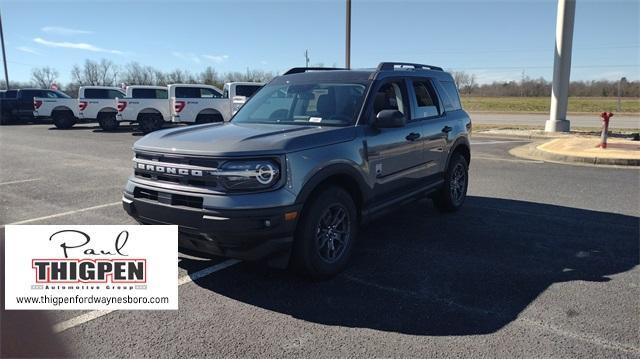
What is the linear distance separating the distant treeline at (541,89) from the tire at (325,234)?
6464 cm

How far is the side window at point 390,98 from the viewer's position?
16.3ft

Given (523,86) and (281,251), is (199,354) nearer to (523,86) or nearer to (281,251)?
(281,251)

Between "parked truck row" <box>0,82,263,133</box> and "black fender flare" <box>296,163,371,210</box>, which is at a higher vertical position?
"parked truck row" <box>0,82,263,133</box>

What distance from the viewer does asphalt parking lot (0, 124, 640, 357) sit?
10.4ft

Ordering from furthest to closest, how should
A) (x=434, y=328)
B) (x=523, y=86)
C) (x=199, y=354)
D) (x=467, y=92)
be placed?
1. (x=467, y=92)
2. (x=523, y=86)
3. (x=434, y=328)
4. (x=199, y=354)

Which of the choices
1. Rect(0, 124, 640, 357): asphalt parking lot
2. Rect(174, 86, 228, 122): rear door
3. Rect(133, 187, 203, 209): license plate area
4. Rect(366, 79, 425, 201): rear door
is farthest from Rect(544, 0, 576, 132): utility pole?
Rect(133, 187, 203, 209): license plate area

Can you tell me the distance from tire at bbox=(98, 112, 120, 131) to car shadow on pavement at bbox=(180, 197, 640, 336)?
19986 millimetres

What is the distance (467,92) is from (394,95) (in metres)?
92.6

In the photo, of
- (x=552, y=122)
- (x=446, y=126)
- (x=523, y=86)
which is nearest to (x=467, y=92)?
(x=523, y=86)

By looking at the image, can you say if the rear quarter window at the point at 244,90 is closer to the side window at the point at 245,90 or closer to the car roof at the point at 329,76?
the side window at the point at 245,90

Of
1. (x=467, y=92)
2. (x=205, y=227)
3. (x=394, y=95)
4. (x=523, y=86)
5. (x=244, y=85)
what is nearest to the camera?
(x=205, y=227)

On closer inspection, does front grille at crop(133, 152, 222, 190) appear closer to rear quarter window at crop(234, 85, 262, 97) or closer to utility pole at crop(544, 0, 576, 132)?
rear quarter window at crop(234, 85, 262, 97)

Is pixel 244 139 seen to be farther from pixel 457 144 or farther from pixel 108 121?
pixel 108 121

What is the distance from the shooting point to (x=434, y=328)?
11.1 feet
